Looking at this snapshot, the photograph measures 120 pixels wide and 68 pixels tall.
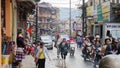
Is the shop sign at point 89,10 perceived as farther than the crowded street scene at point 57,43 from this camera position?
Yes

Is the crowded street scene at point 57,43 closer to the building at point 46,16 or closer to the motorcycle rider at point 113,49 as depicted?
the motorcycle rider at point 113,49

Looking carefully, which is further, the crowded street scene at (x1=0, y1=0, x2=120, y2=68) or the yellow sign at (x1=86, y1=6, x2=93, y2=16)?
the yellow sign at (x1=86, y1=6, x2=93, y2=16)

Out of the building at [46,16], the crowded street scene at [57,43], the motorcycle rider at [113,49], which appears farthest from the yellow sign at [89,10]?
the building at [46,16]

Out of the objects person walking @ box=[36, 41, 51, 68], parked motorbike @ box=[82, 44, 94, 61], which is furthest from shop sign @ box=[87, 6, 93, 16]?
person walking @ box=[36, 41, 51, 68]

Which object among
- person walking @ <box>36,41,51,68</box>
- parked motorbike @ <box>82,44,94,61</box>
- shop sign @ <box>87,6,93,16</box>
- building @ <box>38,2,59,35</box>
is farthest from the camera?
building @ <box>38,2,59,35</box>

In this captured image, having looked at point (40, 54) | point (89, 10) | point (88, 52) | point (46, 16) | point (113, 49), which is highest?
point (89, 10)

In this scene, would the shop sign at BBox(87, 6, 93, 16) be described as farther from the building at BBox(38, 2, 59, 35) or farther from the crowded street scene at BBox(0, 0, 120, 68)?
the building at BBox(38, 2, 59, 35)

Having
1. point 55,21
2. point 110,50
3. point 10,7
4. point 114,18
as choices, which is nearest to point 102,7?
point 114,18

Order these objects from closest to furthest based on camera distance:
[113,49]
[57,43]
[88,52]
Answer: [113,49], [88,52], [57,43]

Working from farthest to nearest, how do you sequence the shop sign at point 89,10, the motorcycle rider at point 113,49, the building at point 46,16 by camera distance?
the building at point 46,16, the shop sign at point 89,10, the motorcycle rider at point 113,49

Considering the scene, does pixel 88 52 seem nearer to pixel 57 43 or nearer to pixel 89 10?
pixel 57 43

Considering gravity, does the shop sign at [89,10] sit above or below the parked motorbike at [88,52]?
above

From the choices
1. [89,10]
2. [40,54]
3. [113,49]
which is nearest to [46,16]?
[89,10]

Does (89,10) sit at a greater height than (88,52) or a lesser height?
greater
